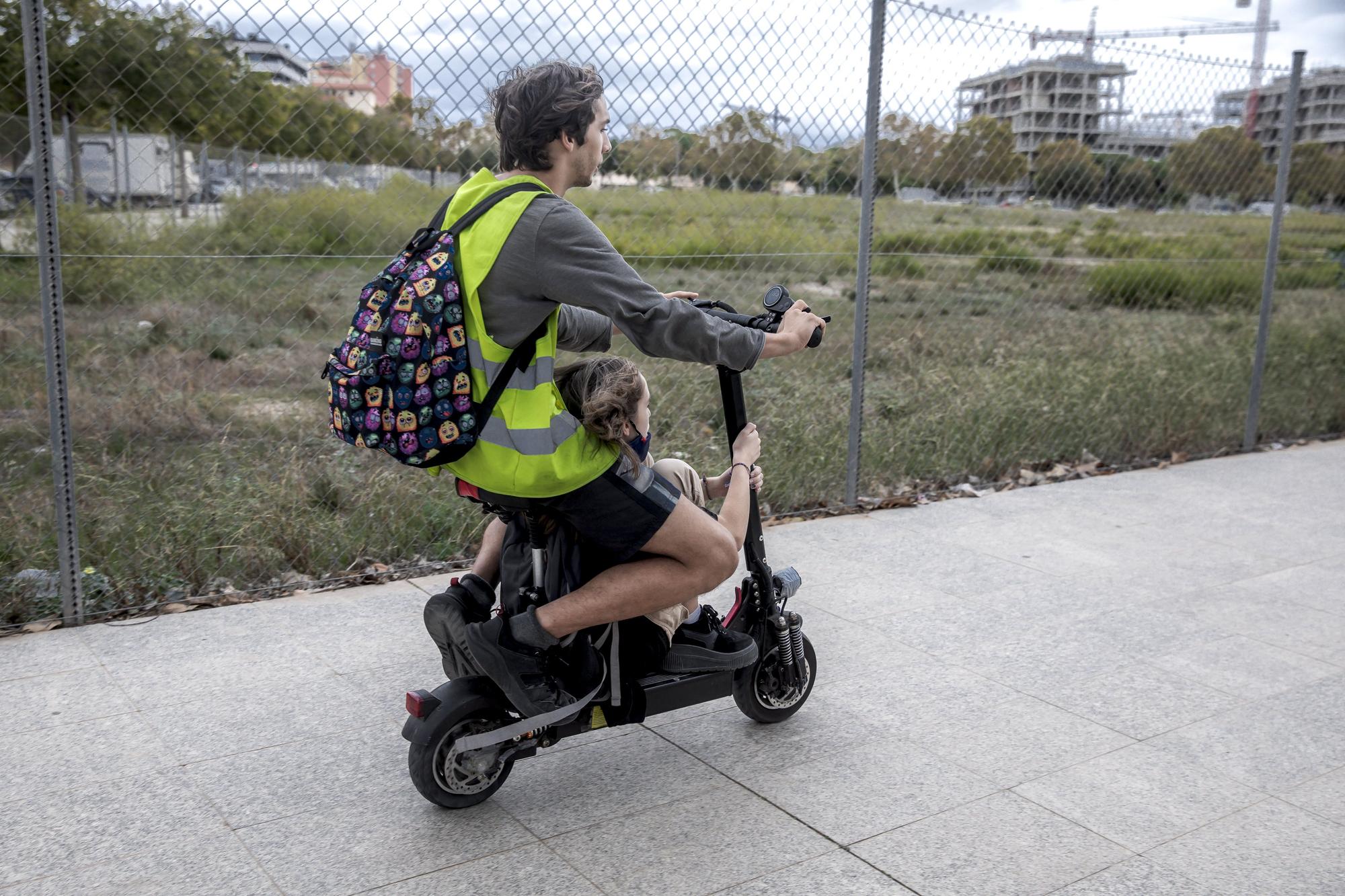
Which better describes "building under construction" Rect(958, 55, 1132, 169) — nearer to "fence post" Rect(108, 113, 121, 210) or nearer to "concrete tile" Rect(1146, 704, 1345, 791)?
"concrete tile" Rect(1146, 704, 1345, 791)

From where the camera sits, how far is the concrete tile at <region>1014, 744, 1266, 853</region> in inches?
116

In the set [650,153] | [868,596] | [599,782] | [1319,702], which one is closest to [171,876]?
[599,782]

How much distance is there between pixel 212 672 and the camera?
12.3ft

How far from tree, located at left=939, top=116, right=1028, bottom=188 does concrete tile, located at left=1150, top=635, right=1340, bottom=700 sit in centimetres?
305

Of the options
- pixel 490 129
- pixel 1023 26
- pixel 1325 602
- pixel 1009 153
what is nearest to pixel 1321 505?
pixel 1325 602

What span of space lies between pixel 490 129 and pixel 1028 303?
4.05 m

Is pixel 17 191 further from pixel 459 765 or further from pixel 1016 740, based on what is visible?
pixel 1016 740

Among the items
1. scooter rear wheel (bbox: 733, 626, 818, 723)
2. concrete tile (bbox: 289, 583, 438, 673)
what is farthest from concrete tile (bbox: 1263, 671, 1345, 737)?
concrete tile (bbox: 289, 583, 438, 673)

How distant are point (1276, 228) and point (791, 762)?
6313mm

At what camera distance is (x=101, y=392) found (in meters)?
6.24

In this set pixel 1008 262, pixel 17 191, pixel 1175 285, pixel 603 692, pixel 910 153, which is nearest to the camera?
pixel 603 692

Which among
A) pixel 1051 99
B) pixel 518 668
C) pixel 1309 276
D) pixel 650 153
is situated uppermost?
pixel 1051 99

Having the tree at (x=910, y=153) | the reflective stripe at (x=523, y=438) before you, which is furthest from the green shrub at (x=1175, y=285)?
the reflective stripe at (x=523, y=438)

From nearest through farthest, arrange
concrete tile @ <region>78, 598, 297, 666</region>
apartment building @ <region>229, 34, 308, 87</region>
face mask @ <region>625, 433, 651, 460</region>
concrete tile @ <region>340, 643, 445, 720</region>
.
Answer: face mask @ <region>625, 433, 651, 460</region> → concrete tile @ <region>340, 643, 445, 720</region> → concrete tile @ <region>78, 598, 297, 666</region> → apartment building @ <region>229, 34, 308, 87</region>
